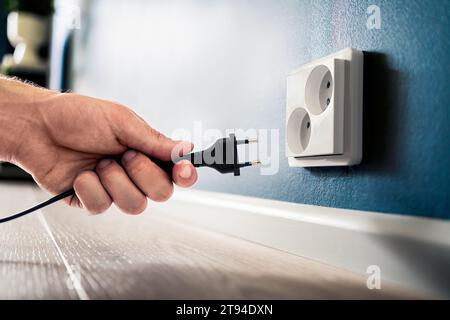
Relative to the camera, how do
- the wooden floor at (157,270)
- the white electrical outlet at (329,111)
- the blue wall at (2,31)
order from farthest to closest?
1. the blue wall at (2,31)
2. the white electrical outlet at (329,111)
3. the wooden floor at (157,270)

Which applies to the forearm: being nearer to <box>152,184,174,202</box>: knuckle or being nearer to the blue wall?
<box>152,184,174,202</box>: knuckle

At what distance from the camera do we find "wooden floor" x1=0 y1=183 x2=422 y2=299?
0.99ft

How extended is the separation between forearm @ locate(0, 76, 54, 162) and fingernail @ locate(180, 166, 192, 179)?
166 millimetres

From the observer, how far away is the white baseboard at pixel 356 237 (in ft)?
1.06

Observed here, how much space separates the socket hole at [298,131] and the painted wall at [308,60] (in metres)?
0.03

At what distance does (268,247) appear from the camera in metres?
0.52

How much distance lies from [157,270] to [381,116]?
0.70 feet

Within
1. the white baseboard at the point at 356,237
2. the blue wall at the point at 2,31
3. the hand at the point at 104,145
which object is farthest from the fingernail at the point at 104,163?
the blue wall at the point at 2,31

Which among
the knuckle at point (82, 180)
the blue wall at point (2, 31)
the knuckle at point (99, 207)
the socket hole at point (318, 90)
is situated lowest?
the knuckle at point (99, 207)

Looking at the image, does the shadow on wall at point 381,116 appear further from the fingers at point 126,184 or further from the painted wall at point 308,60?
the fingers at point 126,184

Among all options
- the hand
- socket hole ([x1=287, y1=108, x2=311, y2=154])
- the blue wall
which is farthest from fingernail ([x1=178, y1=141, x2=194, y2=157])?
the blue wall
